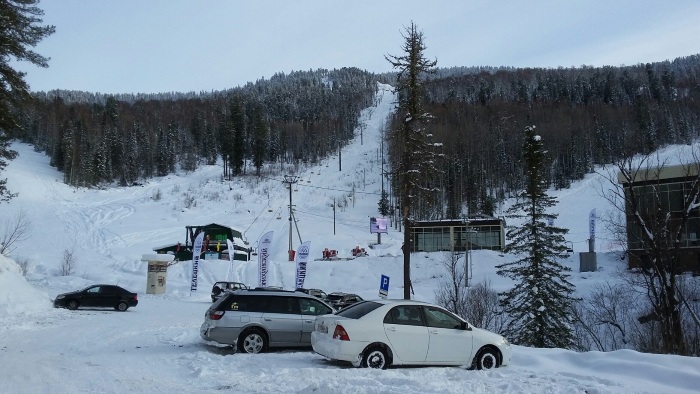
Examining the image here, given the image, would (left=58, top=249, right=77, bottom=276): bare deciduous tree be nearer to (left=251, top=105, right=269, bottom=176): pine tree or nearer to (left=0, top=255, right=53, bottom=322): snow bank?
(left=0, top=255, right=53, bottom=322): snow bank

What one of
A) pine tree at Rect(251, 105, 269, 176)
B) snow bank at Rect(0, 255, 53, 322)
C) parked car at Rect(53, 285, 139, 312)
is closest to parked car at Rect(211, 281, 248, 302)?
parked car at Rect(53, 285, 139, 312)

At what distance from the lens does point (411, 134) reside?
82.8 ft

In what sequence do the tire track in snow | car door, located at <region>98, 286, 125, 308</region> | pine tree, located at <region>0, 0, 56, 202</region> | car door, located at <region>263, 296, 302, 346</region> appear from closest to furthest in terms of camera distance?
car door, located at <region>263, 296, 302, 346</region> → pine tree, located at <region>0, 0, 56, 202</region> → car door, located at <region>98, 286, 125, 308</region> → the tire track in snow

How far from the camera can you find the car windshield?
11.0 m

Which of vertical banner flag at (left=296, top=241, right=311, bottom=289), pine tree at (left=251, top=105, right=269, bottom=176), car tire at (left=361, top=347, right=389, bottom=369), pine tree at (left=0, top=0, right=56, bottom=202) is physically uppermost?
pine tree at (left=251, top=105, right=269, bottom=176)

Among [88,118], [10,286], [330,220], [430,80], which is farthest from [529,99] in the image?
[10,286]

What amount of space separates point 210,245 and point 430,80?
1721 inches

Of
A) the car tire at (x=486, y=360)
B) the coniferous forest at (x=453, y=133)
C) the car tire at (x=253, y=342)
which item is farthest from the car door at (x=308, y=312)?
the coniferous forest at (x=453, y=133)

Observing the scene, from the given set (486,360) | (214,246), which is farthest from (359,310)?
(214,246)

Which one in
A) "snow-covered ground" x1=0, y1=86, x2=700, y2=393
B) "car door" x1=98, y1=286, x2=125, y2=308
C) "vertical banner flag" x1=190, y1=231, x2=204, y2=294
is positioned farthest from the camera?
"vertical banner flag" x1=190, y1=231, x2=204, y2=294

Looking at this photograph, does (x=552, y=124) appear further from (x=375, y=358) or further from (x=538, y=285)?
(x=375, y=358)

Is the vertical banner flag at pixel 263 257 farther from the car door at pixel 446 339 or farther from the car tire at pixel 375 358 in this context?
the car tire at pixel 375 358

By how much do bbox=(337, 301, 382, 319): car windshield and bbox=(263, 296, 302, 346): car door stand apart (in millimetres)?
2370

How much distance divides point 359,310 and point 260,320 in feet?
10.9
